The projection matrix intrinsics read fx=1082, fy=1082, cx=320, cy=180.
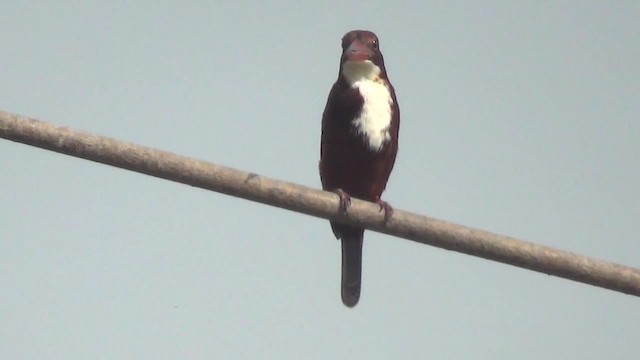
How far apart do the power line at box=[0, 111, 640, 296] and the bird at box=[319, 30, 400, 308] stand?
158 centimetres

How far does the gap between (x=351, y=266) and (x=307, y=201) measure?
1872 mm

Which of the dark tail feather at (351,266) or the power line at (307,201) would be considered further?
the dark tail feather at (351,266)

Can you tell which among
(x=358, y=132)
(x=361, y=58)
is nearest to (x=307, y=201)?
(x=358, y=132)

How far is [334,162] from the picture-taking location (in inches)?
190

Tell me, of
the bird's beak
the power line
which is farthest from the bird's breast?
the power line

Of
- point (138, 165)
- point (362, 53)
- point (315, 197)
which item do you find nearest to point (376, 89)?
point (362, 53)

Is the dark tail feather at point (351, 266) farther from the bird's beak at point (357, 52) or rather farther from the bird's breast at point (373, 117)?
the bird's beak at point (357, 52)

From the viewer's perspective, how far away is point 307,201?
2945 mm

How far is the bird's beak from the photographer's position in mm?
4746

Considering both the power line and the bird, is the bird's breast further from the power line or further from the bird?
the power line

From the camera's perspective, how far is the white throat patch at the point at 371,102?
15.4ft

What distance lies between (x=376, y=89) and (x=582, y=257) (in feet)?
6.48

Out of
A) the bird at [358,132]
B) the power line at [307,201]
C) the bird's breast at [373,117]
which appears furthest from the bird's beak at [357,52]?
the power line at [307,201]

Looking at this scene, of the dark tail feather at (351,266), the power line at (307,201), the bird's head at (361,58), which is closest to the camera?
the power line at (307,201)
